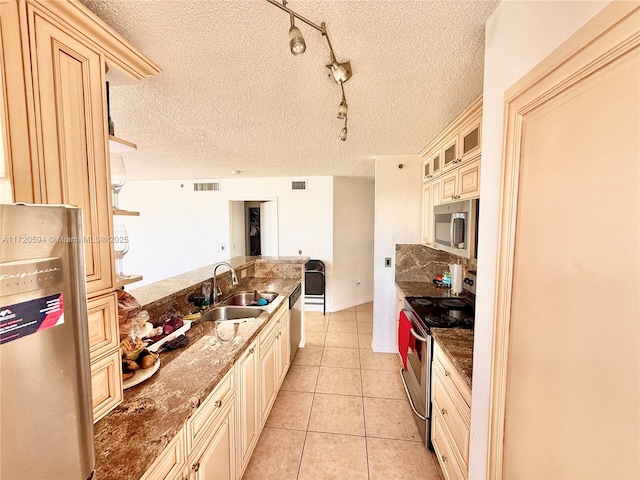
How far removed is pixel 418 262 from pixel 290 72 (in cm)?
248

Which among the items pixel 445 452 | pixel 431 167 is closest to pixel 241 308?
pixel 445 452

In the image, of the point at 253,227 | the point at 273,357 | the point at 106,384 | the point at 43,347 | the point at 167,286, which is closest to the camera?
the point at 43,347

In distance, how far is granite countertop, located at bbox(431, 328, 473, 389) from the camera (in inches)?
49.6

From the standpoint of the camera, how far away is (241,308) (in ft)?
7.10

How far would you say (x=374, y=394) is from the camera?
242 centimetres

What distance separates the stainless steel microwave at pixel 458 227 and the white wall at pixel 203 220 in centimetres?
250

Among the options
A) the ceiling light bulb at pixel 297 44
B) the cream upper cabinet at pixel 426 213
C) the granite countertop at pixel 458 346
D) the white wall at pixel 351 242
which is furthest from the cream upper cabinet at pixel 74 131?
the white wall at pixel 351 242

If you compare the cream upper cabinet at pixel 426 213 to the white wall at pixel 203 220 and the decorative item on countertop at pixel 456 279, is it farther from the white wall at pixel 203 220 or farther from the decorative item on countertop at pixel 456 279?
the white wall at pixel 203 220

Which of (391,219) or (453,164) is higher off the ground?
(453,164)

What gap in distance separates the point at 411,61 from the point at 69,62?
1.40 meters

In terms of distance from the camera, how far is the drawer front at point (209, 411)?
1.01m

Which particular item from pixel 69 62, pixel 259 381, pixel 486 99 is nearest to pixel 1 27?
pixel 69 62

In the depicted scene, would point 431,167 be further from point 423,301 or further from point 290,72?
point 290,72

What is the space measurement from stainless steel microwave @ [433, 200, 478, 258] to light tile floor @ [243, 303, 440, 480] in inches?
57.7
